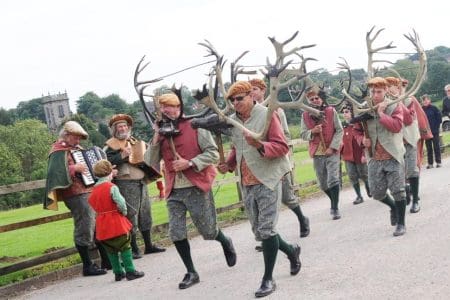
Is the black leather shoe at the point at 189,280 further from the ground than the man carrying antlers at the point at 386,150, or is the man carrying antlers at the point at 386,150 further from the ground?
the man carrying antlers at the point at 386,150

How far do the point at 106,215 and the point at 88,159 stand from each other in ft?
3.65

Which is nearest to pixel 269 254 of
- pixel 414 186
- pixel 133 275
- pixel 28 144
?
pixel 133 275

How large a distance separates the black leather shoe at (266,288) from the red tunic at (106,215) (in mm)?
2237

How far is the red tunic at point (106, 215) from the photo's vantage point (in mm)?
7473

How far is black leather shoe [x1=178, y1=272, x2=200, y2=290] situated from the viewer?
6684 millimetres

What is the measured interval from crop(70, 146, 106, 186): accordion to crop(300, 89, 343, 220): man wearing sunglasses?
3.39 m

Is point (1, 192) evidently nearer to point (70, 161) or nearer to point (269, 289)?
point (70, 161)

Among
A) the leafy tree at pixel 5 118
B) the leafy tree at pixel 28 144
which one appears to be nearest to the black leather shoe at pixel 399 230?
the leafy tree at pixel 28 144

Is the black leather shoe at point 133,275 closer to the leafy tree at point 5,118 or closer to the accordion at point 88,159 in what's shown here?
the accordion at point 88,159

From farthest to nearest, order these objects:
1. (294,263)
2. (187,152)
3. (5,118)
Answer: (5,118) → (187,152) → (294,263)

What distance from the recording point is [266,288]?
585 cm

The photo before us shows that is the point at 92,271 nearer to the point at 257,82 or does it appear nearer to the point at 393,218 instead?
the point at 257,82

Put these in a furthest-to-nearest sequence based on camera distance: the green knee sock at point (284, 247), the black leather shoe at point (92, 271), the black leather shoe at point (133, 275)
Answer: the black leather shoe at point (92, 271) → the black leather shoe at point (133, 275) → the green knee sock at point (284, 247)

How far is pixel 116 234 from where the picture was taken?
7457mm
